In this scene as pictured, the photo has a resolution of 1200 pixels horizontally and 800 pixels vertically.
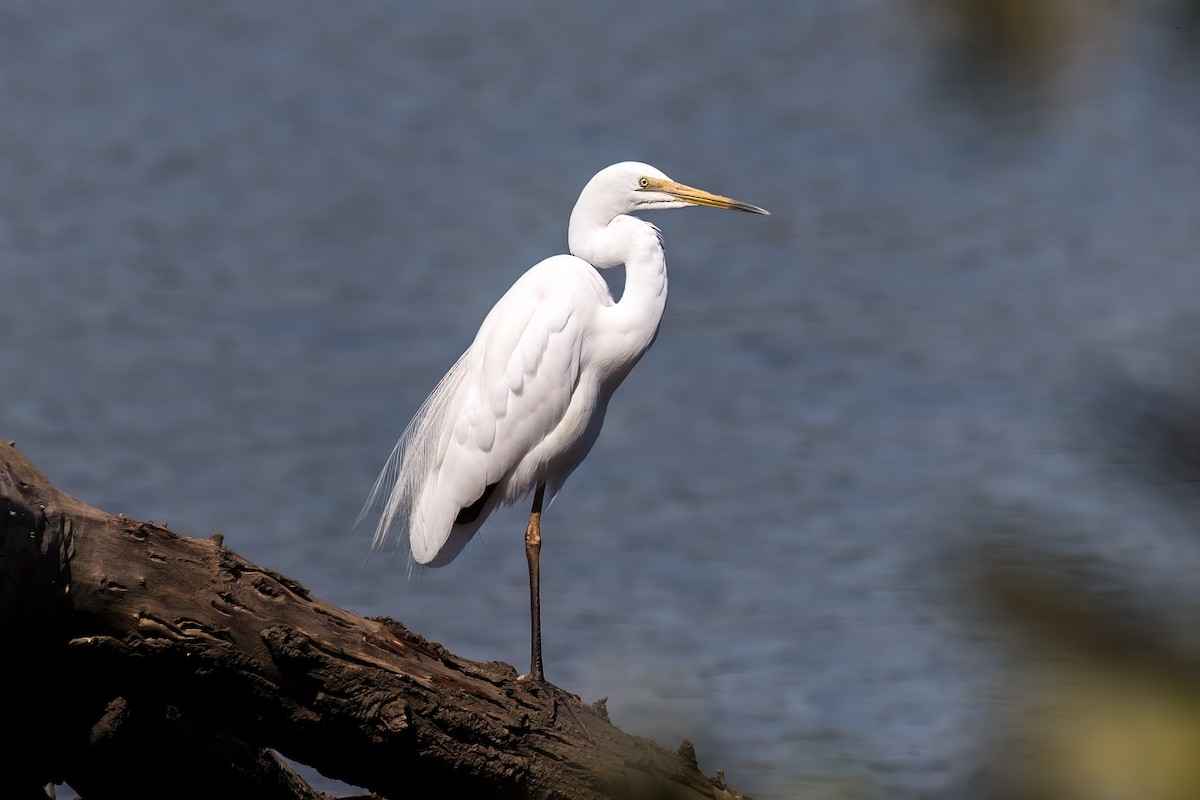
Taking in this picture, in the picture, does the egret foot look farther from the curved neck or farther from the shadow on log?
the curved neck

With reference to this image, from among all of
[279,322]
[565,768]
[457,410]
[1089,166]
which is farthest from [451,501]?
[279,322]

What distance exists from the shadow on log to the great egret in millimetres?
990

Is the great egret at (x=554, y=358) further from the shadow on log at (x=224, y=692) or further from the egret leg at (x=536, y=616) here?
the shadow on log at (x=224, y=692)

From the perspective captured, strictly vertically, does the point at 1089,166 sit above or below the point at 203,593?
above

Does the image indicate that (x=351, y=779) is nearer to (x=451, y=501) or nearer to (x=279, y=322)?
(x=451, y=501)

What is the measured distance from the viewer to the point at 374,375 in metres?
9.88

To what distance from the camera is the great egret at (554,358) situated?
12.9 ft

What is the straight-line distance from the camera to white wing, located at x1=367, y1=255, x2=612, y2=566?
3.92 meters

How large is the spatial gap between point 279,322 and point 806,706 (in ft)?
20.0

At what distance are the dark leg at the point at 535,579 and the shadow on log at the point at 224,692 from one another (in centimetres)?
51

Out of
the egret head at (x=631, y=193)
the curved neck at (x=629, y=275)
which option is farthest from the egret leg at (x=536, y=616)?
the egret head at (x=631, y=193)

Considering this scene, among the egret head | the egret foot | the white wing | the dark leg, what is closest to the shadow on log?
the egret foot

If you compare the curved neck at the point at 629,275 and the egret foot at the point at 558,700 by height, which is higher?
the curved neck at the point at 629,275

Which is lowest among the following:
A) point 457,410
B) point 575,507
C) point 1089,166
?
point 1089,166
